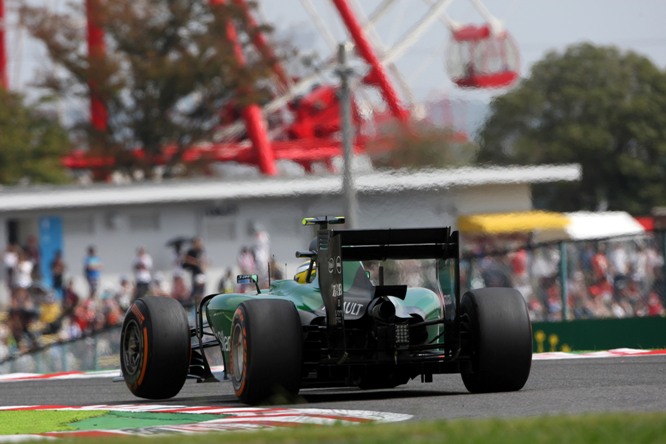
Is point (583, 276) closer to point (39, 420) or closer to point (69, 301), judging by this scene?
point (39, 420)

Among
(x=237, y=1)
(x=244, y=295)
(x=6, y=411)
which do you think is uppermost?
(x=237, y=1)

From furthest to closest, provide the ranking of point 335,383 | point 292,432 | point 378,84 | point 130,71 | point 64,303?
point 130,71 → point 378,84 → point 64,303 → point 335,383 → point 292,432

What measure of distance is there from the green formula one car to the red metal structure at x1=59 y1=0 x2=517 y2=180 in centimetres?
3252

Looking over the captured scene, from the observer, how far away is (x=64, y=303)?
29266mm

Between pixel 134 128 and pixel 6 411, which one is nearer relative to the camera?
pixel 6 411

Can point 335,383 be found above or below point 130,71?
below

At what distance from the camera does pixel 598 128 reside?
2382 inches

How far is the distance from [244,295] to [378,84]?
92.0 feet

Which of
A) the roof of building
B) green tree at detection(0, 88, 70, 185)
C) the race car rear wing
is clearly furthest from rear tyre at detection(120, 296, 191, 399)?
green tree at detection(0, 88, 70, 185)

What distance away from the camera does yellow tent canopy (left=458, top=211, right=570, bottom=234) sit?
1229 inches

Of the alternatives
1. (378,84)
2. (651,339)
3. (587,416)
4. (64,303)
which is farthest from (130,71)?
(587,416)

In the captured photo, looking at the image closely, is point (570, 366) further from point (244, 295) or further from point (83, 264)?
point (83, 264)

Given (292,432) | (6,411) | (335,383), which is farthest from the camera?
(6,411)

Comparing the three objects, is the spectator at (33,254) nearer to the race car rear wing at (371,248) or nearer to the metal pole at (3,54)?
the metal pole at (3,54)
